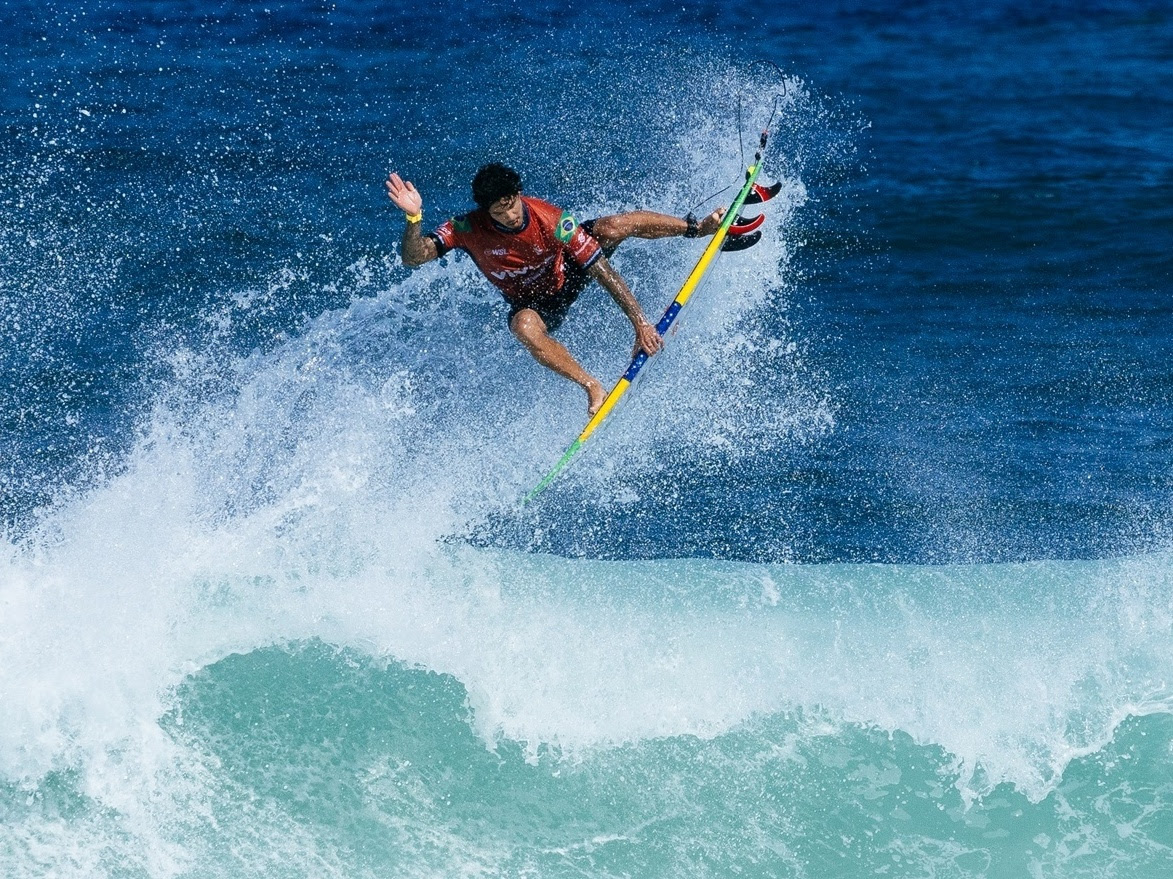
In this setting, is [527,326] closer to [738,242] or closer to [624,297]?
[624,297]

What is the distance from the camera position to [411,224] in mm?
8211

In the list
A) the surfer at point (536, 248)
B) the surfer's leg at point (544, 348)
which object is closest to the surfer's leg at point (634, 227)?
the surfer at point (536, 248)

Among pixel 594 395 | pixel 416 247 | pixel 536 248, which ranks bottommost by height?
pixel 594 395

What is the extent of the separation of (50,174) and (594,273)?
29.4 ft

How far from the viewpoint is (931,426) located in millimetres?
11453

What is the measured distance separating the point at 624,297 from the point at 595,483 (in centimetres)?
254

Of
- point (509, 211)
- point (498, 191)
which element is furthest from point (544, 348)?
point (498, 191)

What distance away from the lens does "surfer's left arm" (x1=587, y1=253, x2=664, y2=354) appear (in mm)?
8703

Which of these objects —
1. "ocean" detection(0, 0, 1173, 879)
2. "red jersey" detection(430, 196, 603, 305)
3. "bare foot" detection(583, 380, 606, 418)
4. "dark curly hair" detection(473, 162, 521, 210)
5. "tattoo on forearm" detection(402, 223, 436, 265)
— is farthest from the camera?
"bare foot" detection(583, 380, 606, 418)

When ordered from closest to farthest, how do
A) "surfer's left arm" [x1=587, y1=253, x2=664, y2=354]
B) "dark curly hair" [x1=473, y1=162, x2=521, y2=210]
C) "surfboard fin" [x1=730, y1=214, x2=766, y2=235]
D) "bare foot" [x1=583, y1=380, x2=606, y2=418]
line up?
"dark curly hair" [x1=473, y1=162, x2=521, y2=210] → "surfer's left arm" [x1=587, y1=253, x2=664, y2=354] → "bare foot" [x1=583, y1=380, x2=606, y2=418] → "surfboard fin" [x1=730, y1=214, x2=766, y2=235]

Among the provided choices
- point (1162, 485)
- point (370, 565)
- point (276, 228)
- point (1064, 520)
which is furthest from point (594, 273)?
point (276, 228)

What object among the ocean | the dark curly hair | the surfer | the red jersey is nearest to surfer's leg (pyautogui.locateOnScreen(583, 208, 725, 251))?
the surfer

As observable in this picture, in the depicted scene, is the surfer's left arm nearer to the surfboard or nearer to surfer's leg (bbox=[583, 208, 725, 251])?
the surfboard

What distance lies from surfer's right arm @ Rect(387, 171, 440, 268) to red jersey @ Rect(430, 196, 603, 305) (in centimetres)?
12
